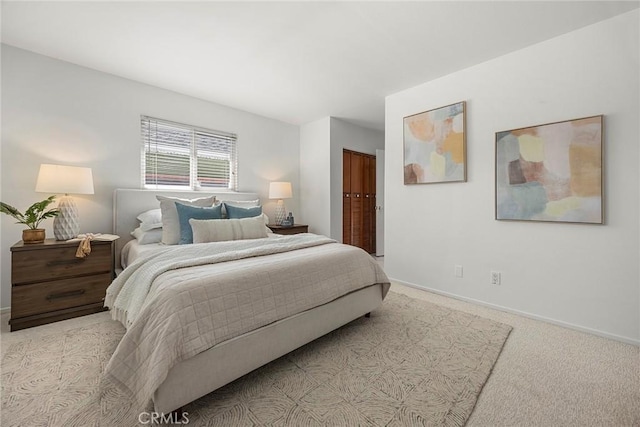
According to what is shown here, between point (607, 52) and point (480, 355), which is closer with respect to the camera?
point (480, 355)

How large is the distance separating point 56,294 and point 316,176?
347 cm

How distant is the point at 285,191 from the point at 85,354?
9.59 feet

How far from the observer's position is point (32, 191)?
260 centimetres

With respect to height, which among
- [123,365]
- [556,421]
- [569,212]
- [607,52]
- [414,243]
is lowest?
[556,421]

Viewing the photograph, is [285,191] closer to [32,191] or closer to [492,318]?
[32,191]

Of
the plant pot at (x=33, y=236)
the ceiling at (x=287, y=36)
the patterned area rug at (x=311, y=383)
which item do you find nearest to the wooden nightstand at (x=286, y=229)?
the ceiling at (x=287, y=36)

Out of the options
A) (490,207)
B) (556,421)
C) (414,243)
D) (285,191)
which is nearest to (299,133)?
(285,191)

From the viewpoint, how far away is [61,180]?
7.99 ft

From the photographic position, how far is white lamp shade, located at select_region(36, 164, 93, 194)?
7.85ft

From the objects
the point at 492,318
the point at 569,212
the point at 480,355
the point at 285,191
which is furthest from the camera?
the point at 285,191

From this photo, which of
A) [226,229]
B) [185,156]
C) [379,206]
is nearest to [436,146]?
[379,206]

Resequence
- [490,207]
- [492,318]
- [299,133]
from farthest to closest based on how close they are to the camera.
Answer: [299,133], [490,207], [492,318]

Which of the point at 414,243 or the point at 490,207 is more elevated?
the point at 490,207

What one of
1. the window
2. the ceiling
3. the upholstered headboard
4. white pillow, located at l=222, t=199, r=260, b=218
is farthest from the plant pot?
the ceiling
